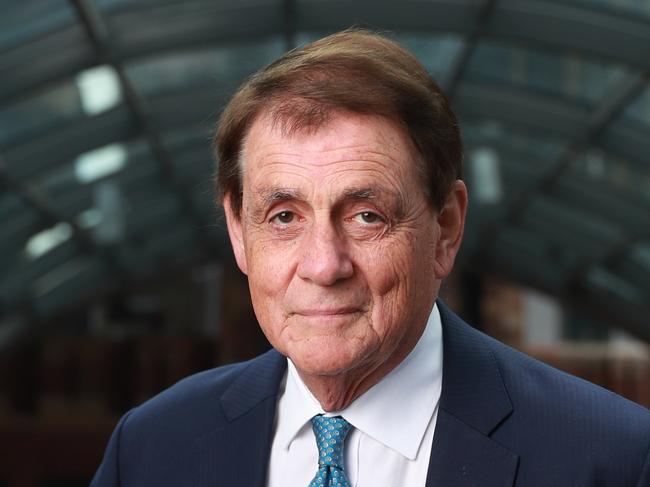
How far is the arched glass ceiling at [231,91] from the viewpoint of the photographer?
9.39 metres

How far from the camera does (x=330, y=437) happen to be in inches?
84.0

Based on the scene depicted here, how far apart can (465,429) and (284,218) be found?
490 mm

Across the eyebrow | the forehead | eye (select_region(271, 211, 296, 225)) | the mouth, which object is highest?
the forehead

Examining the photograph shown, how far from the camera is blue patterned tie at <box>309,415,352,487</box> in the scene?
2092mm

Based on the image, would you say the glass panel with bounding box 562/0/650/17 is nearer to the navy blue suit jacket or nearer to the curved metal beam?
the curved metal beam

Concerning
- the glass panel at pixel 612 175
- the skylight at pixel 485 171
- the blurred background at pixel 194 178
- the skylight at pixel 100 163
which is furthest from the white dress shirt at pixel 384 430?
the skylight at pixel 485 171

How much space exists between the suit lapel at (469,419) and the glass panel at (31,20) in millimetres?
7176

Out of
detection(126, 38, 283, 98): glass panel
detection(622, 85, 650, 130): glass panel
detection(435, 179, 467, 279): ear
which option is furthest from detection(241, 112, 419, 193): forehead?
detection(622, 85, 650, 130): glass panel

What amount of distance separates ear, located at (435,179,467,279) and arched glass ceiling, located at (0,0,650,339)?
269cm

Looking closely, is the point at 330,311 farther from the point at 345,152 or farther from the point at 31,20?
the point at 31,20

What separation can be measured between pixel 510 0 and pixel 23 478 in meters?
14.5

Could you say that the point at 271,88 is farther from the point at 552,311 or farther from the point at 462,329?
the point at 552,311

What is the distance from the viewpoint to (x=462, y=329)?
230cm

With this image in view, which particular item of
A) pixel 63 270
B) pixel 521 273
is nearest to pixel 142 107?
pixel 63 270
